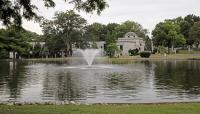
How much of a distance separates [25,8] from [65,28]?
101 metres

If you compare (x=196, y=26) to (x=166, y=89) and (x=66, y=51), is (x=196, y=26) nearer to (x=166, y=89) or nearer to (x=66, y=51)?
(x=66, y=51)

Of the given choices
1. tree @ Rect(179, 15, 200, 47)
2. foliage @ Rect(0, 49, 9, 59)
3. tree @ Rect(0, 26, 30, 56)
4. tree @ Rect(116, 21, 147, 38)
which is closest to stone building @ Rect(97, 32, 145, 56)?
tree @ Rect(116, 21, 147, 38)

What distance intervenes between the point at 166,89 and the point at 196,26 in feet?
311

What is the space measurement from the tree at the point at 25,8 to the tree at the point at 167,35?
359 ft

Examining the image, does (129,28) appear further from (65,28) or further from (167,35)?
(65,28)

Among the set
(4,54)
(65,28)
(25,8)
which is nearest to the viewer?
(25,8)

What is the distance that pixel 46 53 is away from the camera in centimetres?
A: 11088

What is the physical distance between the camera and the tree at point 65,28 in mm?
113938

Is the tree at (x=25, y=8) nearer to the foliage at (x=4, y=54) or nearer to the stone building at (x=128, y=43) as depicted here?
the foliage at (x=4, y=54)

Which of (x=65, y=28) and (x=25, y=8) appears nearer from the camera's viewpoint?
(x=25, y=8)

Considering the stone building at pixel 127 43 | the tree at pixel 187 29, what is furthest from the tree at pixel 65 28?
the tree at pixel 187 29

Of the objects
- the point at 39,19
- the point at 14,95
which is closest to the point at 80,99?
the point at 14,95

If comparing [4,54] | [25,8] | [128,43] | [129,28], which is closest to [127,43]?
[128,43]

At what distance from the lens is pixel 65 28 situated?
114 meters
